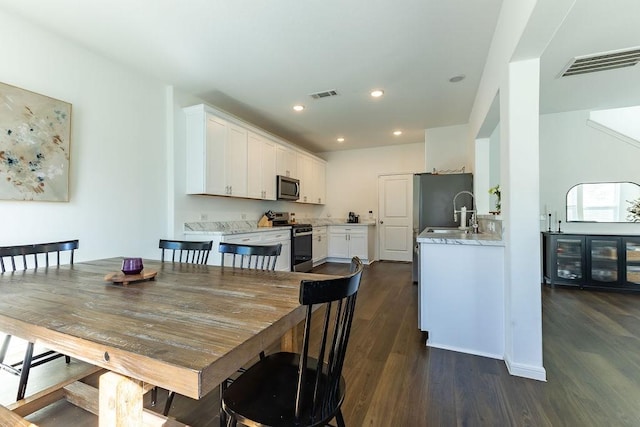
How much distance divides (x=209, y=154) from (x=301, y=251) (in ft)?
7.65

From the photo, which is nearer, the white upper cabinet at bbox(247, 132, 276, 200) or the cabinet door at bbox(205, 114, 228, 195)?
the cabinet door at bbox(205, 114, 228, 195)

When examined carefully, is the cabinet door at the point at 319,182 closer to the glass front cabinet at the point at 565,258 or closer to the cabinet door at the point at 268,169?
the cabinet door at the point at 268,169

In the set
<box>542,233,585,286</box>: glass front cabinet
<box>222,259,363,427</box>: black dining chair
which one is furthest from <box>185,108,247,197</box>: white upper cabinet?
<box>542,233,585,286</box>: glass front cabinet

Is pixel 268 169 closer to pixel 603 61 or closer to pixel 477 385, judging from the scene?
pixel 477 385

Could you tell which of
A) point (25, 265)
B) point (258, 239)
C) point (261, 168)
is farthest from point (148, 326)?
point (261, 168)

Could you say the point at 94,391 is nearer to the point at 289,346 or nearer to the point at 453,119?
the point at 289,346

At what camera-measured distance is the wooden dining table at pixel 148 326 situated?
0.71m

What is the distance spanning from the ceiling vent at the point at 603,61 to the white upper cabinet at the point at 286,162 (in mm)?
3885

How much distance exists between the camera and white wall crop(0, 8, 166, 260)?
2.17 meters

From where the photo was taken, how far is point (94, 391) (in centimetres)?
153

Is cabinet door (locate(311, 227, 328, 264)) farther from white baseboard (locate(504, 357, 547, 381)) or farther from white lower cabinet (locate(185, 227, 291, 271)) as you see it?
white baseboard (locate(504, 357, 547, 381))

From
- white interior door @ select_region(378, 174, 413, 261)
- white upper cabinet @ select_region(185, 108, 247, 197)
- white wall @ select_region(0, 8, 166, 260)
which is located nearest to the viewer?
white wall @ select_region(0, 8, 166, 260)

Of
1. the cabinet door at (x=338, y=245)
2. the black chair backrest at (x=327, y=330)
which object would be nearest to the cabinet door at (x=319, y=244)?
the cabinet door at (x=338, y=245)

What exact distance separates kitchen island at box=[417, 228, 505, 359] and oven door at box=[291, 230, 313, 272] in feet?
Answer: 8.84
